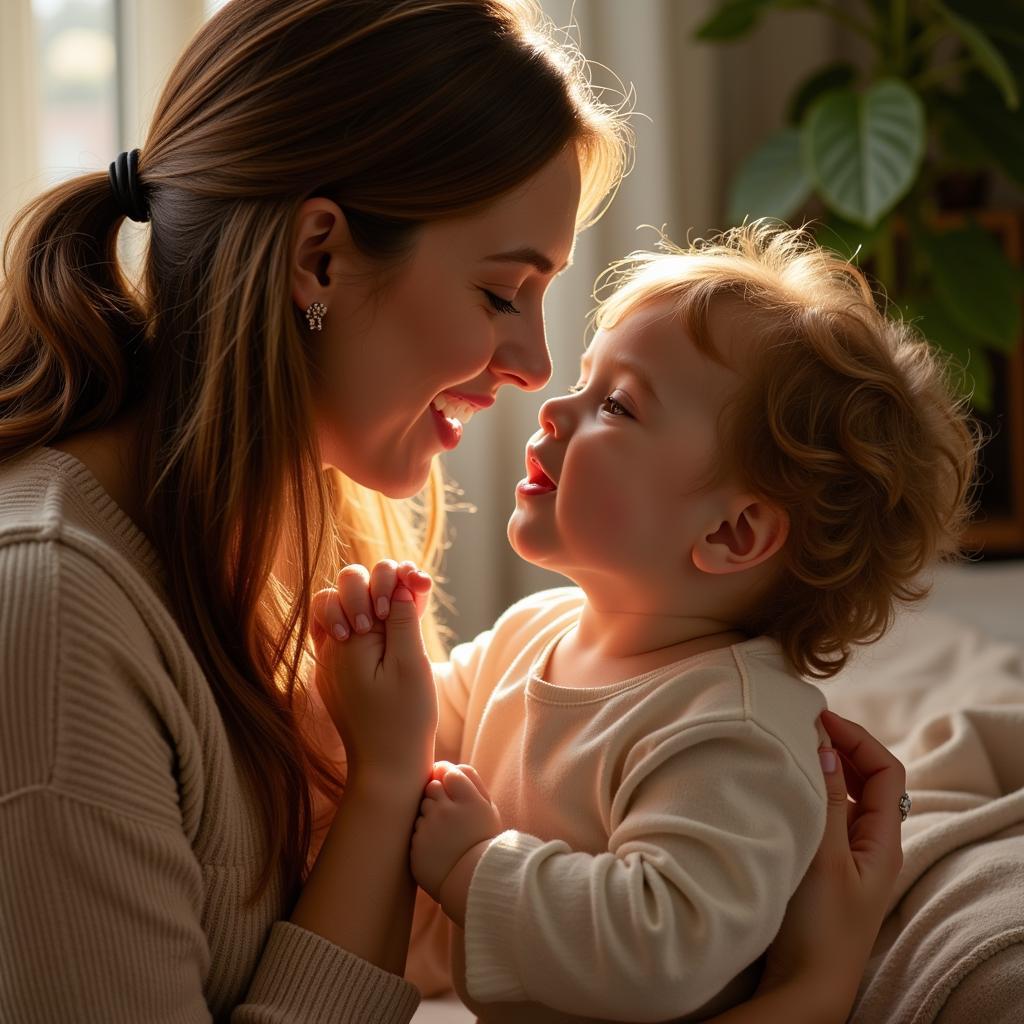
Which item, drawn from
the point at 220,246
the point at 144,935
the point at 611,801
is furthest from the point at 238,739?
the point at 220,246

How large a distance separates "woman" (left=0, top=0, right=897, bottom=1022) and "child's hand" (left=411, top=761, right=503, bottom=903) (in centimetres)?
2

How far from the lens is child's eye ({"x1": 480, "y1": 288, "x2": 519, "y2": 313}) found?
133 cm

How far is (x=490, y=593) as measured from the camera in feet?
9.80

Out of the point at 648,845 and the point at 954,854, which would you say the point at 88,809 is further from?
the point at 954,854

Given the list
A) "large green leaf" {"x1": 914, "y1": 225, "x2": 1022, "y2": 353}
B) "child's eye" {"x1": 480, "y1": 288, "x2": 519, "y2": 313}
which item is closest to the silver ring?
"child's eye" {"x1": 480, "y1": 288, "x2": 519, "y2": 313}

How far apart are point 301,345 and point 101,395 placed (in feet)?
0.64

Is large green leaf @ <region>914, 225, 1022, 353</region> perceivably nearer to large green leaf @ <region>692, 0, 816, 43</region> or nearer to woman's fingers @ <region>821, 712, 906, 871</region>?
large green leaf @ <region>692, 0, 816, 43</region>

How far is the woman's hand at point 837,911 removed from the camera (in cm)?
119

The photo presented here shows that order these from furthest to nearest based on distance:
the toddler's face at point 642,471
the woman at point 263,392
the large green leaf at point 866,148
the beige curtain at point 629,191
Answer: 1. the beige curtain at point 629,191
2. the large green leaf at point 866,148
3. the toddler's face at point 642,471
4. the woman at point 263,392

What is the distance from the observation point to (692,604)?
132 centimetres

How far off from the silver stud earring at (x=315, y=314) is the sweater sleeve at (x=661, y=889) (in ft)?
1.63

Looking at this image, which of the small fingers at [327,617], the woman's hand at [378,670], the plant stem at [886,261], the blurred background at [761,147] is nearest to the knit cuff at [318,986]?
the woman's hand at [378,670]

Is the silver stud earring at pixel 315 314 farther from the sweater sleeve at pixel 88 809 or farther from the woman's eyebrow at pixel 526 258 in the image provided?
the sweater sleeve at pixel 88 809

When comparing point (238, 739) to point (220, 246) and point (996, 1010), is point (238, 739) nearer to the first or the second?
point (220, 246)
